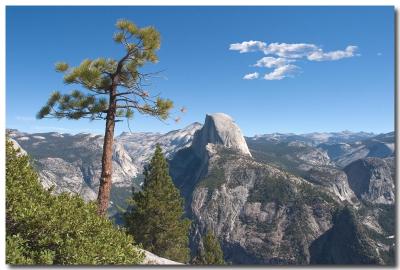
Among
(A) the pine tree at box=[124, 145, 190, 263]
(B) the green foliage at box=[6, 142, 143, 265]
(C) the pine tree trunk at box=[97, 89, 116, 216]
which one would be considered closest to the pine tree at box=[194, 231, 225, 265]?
(A) the pine tree at box=[124, 145, 190, 263]

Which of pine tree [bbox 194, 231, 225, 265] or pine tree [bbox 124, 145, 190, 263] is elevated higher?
pine tree [bbox 124, 145, 190, 263]

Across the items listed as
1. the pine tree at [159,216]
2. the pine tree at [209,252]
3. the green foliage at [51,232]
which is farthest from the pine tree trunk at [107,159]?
the pine tree at [209,252]

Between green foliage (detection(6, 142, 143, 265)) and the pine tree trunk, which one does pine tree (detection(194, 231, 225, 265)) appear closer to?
the pine tree trunk

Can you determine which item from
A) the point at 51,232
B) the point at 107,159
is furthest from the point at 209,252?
the point at 51,232

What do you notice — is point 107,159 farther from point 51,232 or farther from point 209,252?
point 209,252

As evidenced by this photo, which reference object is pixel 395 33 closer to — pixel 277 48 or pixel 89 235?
pixel 277 48
